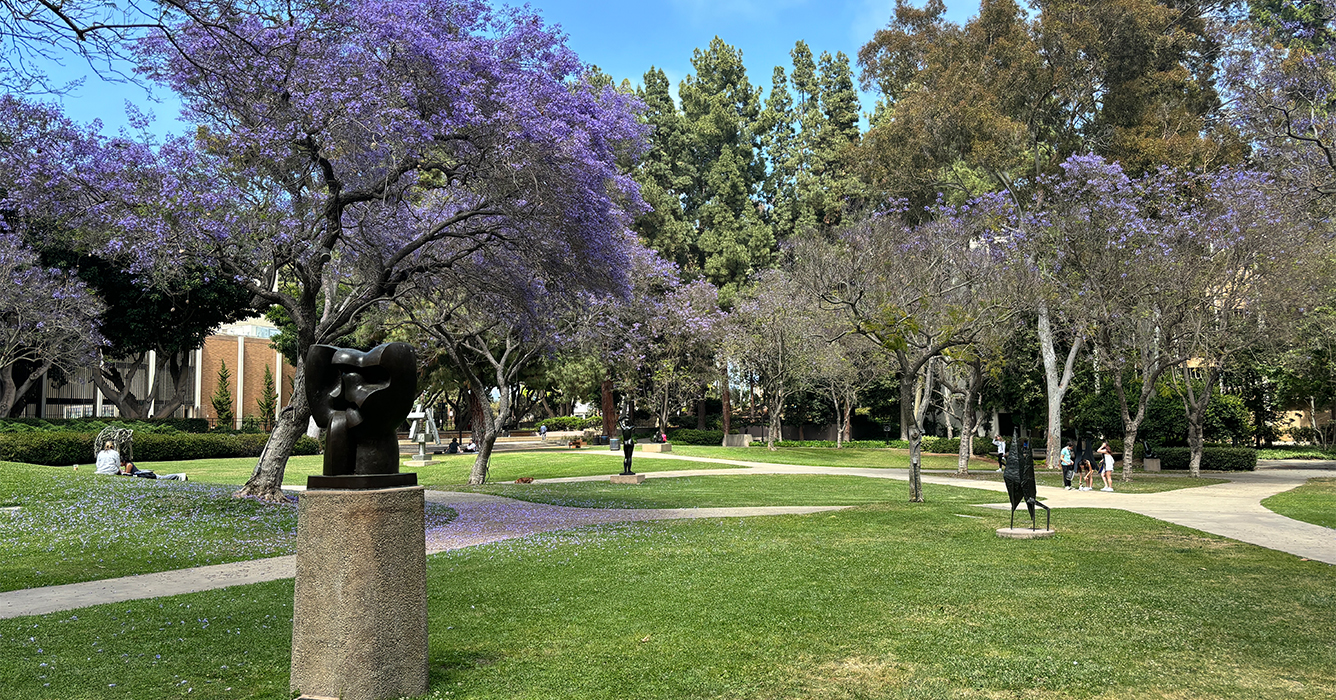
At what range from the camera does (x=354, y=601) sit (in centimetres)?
509

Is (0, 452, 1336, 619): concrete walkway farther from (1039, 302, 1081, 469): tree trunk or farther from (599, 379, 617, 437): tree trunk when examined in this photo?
(599, 379, 617, 437): tree trunk

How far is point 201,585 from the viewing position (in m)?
8.73

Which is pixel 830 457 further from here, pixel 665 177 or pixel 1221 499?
pixel 665 177

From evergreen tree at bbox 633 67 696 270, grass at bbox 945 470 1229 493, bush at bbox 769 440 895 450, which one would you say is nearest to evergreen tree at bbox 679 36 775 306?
evergreen tree at bbox 633 67 696 270

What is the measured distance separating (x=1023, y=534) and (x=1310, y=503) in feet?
34.8

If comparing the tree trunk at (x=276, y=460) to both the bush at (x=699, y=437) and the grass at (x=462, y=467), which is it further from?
the bush at (x=699, y=437)

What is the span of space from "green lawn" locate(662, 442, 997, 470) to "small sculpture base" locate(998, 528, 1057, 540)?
19177 mm

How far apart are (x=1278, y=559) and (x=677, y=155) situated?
44.0m

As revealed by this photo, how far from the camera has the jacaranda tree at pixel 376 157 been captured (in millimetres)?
12281

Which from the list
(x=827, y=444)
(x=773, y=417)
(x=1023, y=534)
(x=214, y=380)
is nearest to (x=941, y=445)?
(x=827, y=444)

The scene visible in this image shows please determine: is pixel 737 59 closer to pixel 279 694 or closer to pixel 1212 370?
pixel 1212 370

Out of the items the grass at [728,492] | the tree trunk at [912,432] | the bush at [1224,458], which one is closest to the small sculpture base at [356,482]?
the grass at [728,492]

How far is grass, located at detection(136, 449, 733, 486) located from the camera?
24297 mm

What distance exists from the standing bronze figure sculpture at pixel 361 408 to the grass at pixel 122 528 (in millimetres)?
5404
